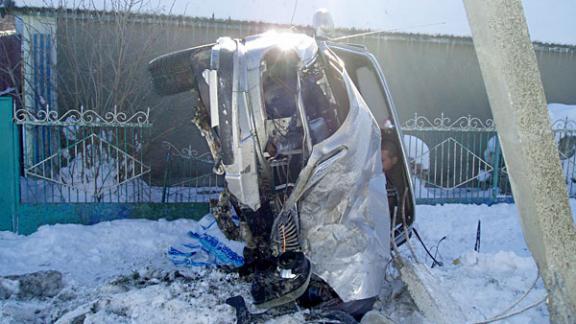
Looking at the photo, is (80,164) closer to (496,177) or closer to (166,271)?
(166,271)

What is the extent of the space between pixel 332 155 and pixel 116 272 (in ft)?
9.19

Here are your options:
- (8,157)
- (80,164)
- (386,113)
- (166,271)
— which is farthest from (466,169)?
(8,157)

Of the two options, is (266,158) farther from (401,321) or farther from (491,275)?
(491,275)

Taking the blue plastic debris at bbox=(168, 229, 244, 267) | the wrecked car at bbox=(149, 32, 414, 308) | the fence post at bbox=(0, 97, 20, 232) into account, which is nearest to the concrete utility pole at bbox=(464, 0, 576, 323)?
the wrecked car at bbox=(149, 32, 414, 308)

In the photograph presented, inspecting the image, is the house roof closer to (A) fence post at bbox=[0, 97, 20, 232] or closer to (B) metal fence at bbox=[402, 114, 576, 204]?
(B) metal fence at bbox=[402, 114, 576, 204]

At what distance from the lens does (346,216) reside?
3.19m

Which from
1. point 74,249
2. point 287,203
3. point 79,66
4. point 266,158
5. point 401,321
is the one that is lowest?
point 74,249

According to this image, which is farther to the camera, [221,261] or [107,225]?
[107,225]

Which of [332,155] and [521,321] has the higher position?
[332,155]

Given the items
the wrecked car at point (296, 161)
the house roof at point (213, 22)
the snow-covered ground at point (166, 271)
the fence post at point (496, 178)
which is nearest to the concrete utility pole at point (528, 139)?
the snow-covered ground at point (166, 271)

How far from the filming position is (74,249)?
5457 millimetres

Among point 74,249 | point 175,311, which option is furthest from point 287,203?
point 74,249

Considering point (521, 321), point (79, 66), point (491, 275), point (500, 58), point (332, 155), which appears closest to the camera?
point (500, 58)

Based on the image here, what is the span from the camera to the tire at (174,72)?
12.5 feet
